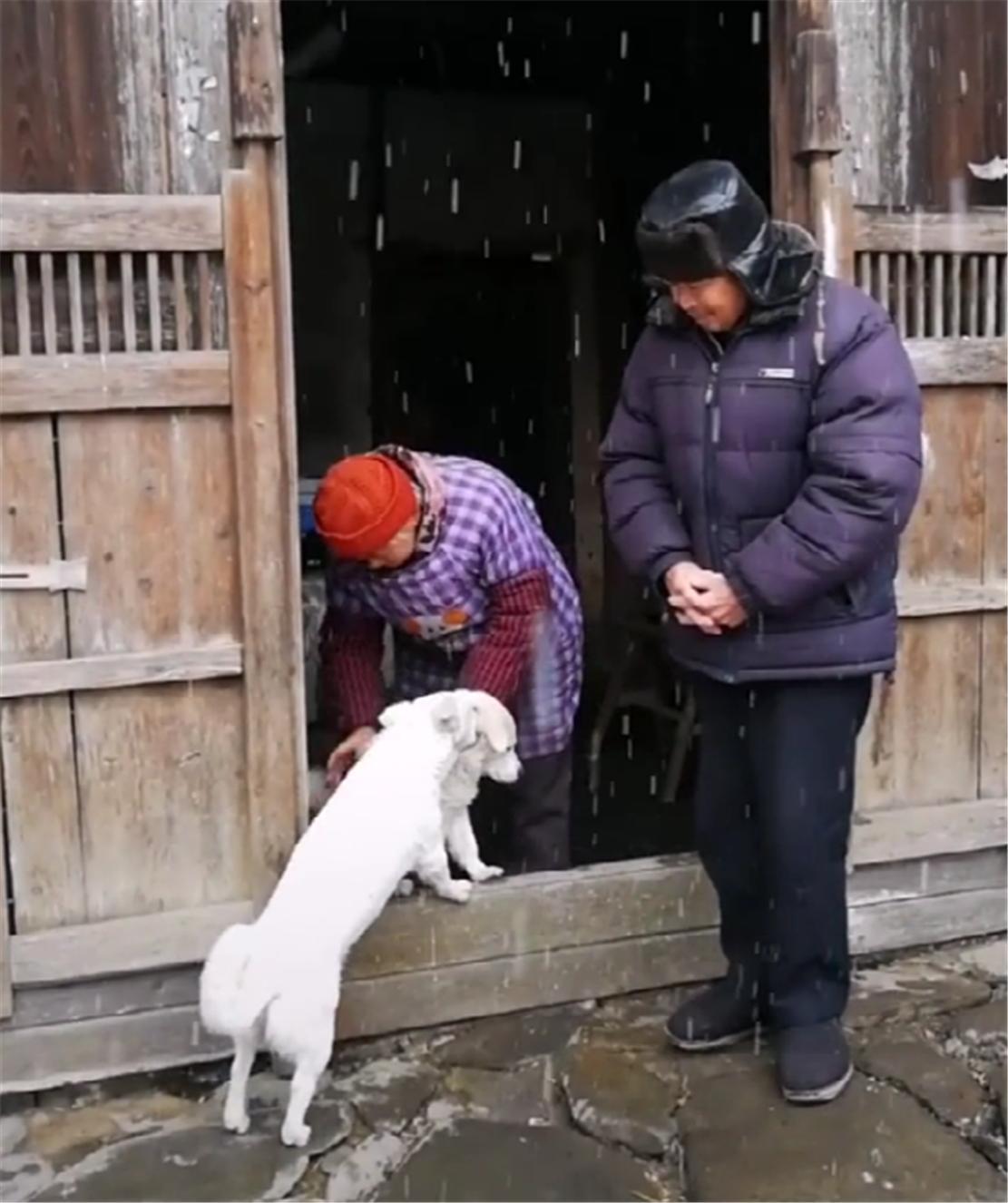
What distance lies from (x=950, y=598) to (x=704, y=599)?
4.17ft

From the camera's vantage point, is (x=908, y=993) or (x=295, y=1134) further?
(x=908, y=993)

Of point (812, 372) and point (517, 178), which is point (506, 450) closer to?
point (517, 178)

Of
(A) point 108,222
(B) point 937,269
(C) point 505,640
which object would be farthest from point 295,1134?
(B) point 937,269

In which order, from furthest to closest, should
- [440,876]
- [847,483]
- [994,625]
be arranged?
[994,625], [440,876], [847,483]

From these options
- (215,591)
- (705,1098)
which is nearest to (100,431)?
(215,591)

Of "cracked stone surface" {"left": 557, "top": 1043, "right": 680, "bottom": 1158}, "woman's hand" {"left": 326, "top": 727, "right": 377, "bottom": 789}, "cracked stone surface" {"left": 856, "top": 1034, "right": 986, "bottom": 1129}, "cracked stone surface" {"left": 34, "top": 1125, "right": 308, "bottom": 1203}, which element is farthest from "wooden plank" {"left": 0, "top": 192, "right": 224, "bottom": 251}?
"cracked stone surface" {"left": 856, "top": 1034, "right": 986, "bottom": 1129}

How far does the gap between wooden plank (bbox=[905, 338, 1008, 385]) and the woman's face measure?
1457mm

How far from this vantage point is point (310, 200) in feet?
23.5

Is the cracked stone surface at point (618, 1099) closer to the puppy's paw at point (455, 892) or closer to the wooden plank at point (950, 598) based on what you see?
the puppy's paw at point (455, 892)

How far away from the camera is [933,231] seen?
13.5ft

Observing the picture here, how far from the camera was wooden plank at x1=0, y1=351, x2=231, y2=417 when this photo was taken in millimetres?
3367

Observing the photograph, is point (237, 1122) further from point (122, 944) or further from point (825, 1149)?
point (825, 1149)

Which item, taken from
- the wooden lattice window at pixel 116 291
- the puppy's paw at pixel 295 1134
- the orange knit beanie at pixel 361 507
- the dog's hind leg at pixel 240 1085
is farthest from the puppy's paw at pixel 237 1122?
the wooden lattice window at pixel 116 291

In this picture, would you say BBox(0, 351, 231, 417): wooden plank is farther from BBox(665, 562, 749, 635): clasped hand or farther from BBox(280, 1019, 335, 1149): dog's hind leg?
BBox(280, 1019, 335, 1149): dog's hind leg
